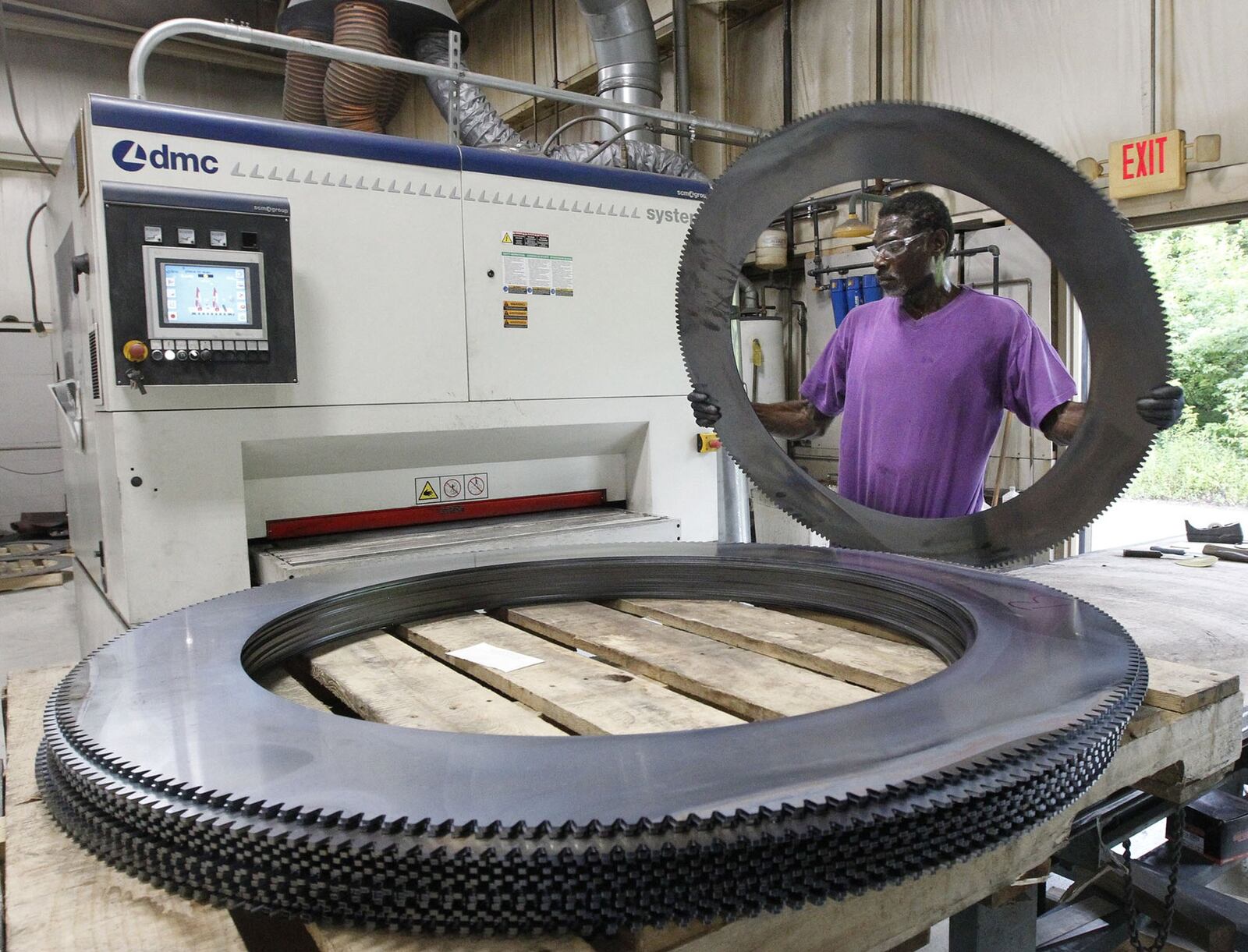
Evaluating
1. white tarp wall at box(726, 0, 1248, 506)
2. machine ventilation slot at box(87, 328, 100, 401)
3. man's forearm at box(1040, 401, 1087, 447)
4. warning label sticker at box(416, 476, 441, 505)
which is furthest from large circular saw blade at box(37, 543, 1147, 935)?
white tarp wall at box(726, 0, 1248, 506)

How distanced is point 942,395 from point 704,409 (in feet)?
2.00

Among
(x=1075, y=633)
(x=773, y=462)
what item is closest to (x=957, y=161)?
(x=773, y=462)

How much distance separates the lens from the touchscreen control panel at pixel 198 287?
1794 mm

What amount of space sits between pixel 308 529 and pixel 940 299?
5.24ft

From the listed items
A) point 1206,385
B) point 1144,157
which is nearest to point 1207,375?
point 1206,385

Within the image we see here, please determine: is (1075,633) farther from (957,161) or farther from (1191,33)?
(1191,33)

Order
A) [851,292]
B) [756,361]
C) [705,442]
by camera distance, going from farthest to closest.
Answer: [756,361] < [851,292] < [705,442]

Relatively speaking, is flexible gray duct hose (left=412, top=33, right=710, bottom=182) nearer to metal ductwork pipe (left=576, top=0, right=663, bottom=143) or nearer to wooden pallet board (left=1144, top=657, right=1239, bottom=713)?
metal ductwork pipe (left=576, top=0, right=663, bottom=143)

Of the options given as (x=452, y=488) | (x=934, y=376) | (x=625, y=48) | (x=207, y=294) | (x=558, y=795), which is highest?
(x=625, y=48)

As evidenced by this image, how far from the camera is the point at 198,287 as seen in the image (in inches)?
73.3

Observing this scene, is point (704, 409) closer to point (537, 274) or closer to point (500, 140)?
point (537, 274)

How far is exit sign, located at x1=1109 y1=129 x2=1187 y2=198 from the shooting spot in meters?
2.83

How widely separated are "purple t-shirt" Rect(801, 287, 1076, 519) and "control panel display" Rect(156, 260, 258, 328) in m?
1.37

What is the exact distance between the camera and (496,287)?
7.48ft
